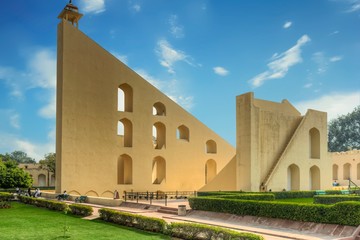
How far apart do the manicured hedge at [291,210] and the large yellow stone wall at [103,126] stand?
9.76 meters

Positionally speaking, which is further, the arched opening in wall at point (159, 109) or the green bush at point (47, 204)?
the arched opening in wall at point (159, 109)

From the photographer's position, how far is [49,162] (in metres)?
44.0

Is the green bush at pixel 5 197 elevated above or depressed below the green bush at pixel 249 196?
below

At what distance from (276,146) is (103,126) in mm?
10903

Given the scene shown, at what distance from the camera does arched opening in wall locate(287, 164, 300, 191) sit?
25.8 metres

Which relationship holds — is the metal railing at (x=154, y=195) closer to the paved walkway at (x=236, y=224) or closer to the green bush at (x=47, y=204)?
the paved walkway at (x=236, y=224)

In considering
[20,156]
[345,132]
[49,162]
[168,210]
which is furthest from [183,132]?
[20,156]

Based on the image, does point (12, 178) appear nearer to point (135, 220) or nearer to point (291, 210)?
point (135, 220)

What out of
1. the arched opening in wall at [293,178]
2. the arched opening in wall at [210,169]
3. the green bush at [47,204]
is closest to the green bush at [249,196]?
the green bush at [47,204]

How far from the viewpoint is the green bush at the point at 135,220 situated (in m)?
11.9

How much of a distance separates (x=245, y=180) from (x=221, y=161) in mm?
7054

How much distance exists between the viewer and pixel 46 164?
1786 inches

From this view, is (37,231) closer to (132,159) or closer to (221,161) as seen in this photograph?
(132,159)

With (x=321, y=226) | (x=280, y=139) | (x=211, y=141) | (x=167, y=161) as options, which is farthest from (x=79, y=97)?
(x=321, y=226)
